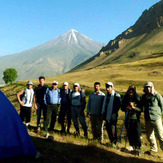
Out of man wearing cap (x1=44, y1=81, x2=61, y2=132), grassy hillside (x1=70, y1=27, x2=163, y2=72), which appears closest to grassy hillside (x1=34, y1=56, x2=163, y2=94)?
man wearing cap (x1=44, y1=81, x2=61, y2=132)

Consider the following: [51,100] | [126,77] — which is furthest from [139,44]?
[51,100]

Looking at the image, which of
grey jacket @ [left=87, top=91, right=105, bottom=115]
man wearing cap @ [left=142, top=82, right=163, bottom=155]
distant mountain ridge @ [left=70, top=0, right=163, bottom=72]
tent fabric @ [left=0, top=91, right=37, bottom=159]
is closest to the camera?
tent fabric @ [left=0, top=91, right=37, bottom=159]

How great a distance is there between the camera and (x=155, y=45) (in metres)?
139

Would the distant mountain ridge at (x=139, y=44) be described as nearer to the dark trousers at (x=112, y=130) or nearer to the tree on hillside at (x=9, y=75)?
the tree on hillside at (x=9, y=75)

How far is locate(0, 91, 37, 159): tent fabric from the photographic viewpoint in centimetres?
473

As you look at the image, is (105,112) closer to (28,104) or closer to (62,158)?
(62,158)

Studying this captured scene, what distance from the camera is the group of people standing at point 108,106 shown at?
20.1 feet

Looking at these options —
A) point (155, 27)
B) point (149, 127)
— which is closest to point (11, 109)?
point (149, 127)

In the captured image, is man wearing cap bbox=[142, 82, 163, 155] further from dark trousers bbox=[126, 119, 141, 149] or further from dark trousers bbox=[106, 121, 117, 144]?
dark trousers bbox=[106, 121, 117, 144]

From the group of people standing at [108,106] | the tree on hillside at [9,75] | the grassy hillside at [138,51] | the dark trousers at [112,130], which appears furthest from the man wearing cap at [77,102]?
the grassy hillside at [138,51]

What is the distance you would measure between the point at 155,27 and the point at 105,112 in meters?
199

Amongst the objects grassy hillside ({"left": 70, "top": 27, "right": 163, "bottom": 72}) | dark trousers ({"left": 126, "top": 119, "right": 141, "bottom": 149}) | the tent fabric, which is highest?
grassy hillside ({"left": 70, "top": 27, "right": 163, "bottom": 72})

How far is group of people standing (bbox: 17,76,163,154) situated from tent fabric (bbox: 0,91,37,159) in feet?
7.99

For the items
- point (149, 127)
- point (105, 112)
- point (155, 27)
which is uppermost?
point (155, 27)
